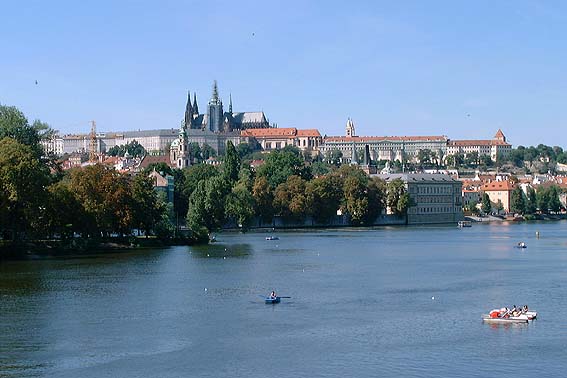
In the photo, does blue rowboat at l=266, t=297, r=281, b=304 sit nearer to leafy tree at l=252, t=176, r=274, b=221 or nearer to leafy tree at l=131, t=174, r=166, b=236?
leafy tree at l=131, t=174, r=166, b=236

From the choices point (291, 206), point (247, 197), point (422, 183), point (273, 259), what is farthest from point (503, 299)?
point (422, 183)

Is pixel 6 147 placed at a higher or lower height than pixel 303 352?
higher

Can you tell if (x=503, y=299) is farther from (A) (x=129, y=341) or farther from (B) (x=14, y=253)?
(B) (x=14, y=253)

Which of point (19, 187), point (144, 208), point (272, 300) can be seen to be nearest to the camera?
point (272, 300)

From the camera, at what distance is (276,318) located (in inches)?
1551

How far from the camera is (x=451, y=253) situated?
74.7 meters

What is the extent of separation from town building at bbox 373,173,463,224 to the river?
83319 mm

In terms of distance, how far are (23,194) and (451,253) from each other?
29.0 meters

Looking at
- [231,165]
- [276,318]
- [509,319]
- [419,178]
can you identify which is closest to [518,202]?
[419,178]

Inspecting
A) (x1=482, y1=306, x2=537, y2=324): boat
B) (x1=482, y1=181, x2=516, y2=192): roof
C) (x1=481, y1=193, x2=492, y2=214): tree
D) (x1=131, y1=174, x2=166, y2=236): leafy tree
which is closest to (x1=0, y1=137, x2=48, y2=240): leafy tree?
(x1=131, y1=174, x2=166, y2=236): leafy tree

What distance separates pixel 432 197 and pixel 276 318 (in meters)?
118

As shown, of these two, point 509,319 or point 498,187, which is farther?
point 498,187

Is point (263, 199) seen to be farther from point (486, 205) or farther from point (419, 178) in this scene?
point (486, 205)

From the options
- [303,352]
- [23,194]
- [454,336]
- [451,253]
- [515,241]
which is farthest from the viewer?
[515,241]
